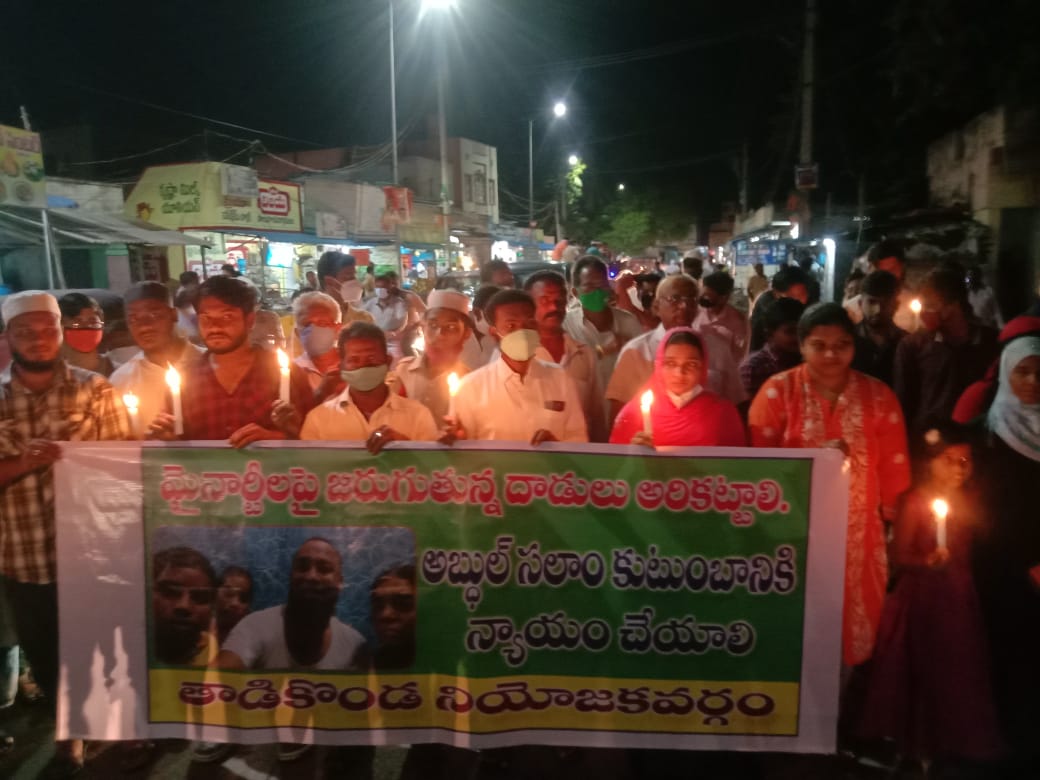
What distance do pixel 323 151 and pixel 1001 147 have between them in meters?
29.1

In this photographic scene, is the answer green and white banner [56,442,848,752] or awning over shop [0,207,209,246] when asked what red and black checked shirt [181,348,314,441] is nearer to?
green and white banner [56,442,848,752]

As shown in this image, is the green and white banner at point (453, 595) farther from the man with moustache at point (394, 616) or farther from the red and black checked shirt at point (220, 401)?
the red and black checked shirt at point (220, 401)

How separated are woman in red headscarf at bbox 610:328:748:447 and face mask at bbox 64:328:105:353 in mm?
3060

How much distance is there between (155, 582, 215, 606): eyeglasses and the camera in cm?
332

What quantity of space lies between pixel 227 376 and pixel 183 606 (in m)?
1.04

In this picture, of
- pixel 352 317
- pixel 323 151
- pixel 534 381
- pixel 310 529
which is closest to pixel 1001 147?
pixel 352 317

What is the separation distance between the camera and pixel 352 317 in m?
7.65

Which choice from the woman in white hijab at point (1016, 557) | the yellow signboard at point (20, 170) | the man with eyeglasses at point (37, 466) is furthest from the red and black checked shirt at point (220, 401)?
the yellow signboard at point (20, 170)

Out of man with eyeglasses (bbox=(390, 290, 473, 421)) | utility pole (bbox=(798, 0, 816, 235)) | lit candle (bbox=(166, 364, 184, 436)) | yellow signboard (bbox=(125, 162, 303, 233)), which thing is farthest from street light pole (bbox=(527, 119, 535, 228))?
lit candle (bbox=(166, 364, 184, 436))

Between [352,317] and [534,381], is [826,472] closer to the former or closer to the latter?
[534,381]

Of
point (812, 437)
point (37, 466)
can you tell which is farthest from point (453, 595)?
point (37, 466)

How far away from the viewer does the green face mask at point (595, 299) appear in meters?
5.98

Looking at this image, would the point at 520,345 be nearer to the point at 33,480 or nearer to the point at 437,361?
the point at 437,361

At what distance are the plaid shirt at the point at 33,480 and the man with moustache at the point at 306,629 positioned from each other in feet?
3.31
